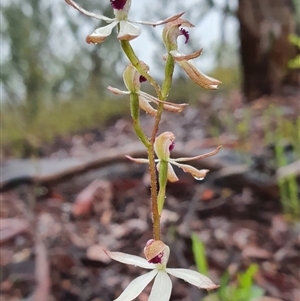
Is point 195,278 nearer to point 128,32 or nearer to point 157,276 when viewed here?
point 157,276

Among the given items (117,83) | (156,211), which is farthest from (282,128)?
(117,83)

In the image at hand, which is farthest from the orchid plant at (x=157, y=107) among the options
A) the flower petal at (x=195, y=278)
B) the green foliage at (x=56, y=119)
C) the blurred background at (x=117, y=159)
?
the green foliage at (x=56, y=119)

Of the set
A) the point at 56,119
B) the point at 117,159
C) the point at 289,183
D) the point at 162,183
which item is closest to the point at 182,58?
the point at 162,183

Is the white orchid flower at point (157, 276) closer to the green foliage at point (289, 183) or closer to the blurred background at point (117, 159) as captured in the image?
the blurred background at point (117, 159)

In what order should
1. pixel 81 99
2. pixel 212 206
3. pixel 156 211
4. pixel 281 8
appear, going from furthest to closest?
pixel 81 99, pixel 281 8, pixel 212 206, pixel 156 211

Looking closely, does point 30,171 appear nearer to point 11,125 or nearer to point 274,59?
point 11,125

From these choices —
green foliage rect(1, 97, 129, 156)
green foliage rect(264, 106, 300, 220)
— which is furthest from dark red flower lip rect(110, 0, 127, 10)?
green foliage rect(1, 97, 129, 156)

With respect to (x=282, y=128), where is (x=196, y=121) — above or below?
below
